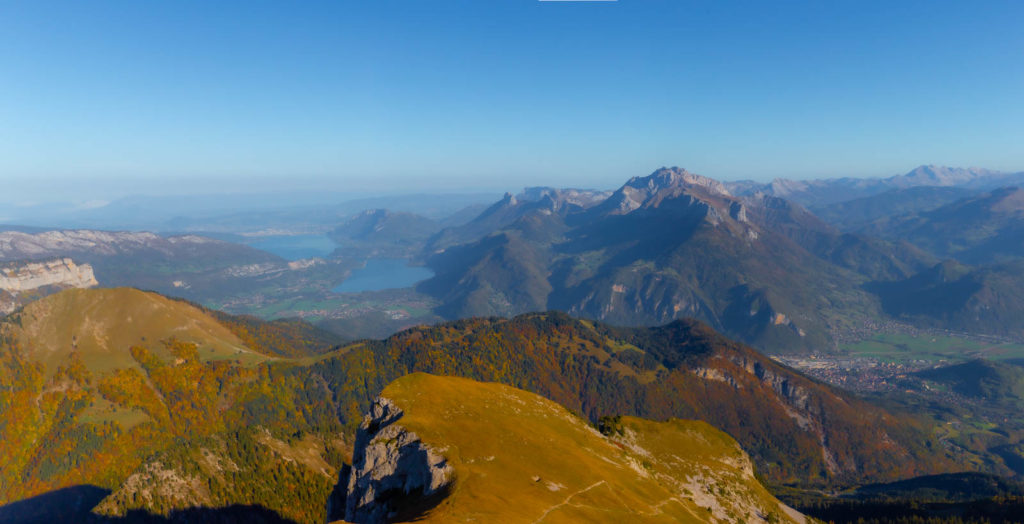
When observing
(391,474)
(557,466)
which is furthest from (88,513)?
(557,466)

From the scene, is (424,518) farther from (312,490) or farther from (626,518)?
(312,490)

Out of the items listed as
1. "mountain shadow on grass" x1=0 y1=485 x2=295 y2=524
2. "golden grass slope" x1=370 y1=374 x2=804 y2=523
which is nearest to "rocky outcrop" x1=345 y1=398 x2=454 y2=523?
"golden grass slope" x1=370 y1=374 x2=804 y2=523

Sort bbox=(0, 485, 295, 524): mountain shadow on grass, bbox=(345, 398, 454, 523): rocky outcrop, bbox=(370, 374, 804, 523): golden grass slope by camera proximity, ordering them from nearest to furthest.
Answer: bbox=(370, 374, 804, 523): golden grass slope, bbox=(345, 398, 454, 523): rocky outcrop, bbox=(0, 485, 295, 524): mountain shadow on grass

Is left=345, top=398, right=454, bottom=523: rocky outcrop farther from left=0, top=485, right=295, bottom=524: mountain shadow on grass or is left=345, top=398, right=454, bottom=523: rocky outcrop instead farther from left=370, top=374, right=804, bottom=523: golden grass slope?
left=0, top=485, right=295, bottom=524: mountain shadow on grass

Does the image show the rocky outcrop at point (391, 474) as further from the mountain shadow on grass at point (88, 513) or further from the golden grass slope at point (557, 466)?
the mountain shadow on grass at point (88, 513)

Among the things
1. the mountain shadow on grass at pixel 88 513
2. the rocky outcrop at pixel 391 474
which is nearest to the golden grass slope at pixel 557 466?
the rocky outcrop at pixel 391 474
